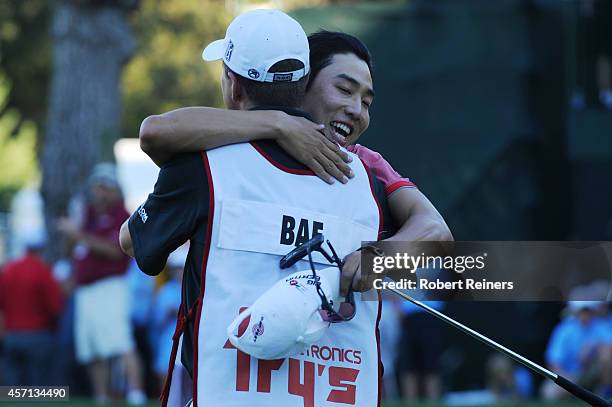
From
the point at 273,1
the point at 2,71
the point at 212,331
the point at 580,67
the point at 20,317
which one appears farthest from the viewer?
the point at 2,71

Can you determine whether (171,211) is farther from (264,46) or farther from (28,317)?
(28,317)

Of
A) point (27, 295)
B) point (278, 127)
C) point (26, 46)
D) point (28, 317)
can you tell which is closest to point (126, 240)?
point (278, 127)

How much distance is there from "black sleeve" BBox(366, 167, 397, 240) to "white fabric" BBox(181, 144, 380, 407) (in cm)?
13

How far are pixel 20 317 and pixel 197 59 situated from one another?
62.4 feet

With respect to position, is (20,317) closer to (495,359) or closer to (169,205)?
(495,359)

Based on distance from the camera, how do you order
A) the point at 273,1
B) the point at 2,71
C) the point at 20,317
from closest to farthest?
the point at 20,317, the point at 273,1, the point at 2,71

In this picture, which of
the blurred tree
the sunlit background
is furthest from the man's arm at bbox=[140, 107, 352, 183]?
the blurred tree

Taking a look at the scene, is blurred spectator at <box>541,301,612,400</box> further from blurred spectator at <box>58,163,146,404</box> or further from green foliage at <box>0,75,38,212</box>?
green foliage at <box>0,75,38,212</box>

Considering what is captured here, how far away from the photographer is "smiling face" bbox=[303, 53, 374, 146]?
402 centimetres

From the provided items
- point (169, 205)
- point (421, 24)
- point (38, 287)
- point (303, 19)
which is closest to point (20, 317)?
point (38, 287)

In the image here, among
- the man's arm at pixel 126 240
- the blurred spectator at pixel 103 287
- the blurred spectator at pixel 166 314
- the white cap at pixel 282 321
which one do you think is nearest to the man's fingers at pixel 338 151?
the white cap at pixel 282 321

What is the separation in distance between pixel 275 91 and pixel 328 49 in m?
0.50

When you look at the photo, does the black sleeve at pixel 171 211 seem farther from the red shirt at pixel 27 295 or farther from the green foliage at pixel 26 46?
the green foliage at pixel 26 46

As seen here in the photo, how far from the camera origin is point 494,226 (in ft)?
47.8
